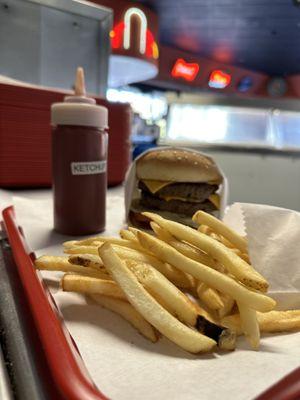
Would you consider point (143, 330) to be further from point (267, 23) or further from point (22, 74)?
point (267, 23)

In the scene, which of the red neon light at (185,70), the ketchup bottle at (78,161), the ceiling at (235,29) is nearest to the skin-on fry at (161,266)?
the ketchup bottle at (78,161)

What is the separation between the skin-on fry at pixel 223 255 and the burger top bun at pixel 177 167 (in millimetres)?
682

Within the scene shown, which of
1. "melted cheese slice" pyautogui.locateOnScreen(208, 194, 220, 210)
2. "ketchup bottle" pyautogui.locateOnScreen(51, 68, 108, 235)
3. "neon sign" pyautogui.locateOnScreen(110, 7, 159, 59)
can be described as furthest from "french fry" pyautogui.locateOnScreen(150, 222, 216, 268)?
"neon sign" pyautogui.locateOnScreen(110, 7, 159, 59)

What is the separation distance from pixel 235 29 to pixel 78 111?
322 inches

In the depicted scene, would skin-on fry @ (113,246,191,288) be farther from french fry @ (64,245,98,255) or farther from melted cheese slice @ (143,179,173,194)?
melted cheese slice @ (143,179,173,194)

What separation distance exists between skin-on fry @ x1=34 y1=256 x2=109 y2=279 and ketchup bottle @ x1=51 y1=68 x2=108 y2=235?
1.91 feet

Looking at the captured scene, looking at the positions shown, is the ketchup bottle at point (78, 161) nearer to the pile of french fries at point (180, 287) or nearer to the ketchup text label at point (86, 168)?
the ketchup text label at point (86, 168)

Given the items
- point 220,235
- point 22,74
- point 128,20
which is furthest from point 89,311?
point 128,20

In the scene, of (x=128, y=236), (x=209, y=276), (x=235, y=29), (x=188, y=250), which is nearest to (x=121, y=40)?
(x=235, y=29)

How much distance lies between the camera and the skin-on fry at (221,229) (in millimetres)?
977

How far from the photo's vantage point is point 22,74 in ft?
9.86

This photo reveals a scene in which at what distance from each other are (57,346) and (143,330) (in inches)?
8.3

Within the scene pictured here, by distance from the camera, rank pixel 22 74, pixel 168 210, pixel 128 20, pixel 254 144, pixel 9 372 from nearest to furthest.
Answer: pixel 9 372 < pixel 168 210 < pixel 22 74 < pixel 254 144 < pixel 128 20

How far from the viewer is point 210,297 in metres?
0.78
